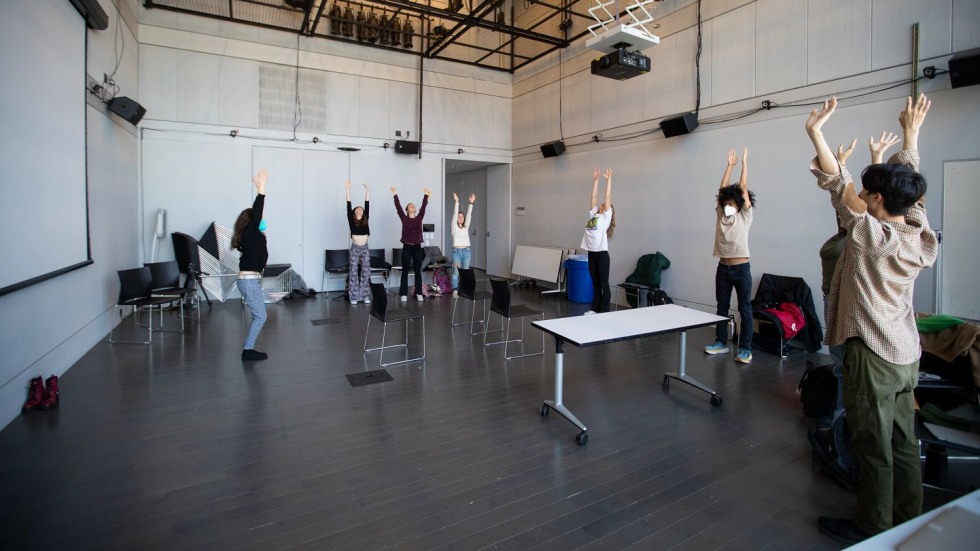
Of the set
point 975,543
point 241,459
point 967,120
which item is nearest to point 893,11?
point 967,120

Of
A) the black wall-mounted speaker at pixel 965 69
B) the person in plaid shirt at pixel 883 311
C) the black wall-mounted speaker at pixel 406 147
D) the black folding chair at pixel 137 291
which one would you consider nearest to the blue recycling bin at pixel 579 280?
A: the black wall-mounted speaker at pixel 406 147

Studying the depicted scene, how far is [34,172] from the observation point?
146 inches

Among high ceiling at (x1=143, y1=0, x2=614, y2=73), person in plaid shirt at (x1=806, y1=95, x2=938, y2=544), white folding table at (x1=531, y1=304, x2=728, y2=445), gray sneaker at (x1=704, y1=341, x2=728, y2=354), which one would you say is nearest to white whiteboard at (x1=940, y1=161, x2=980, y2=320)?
gray sneaker at (x1=704, y1=341, x2=728, y2=354)

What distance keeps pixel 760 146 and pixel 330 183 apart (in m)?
7.30

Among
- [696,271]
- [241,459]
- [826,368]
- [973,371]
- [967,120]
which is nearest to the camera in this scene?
[241,459]

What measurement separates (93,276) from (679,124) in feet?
24.7

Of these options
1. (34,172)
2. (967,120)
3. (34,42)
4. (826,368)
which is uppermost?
(34,42)

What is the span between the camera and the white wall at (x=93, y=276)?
3.46 meters

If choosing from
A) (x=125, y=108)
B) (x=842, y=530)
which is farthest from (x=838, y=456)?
(x=125, y=108)

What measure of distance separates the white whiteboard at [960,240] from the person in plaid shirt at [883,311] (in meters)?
3.48

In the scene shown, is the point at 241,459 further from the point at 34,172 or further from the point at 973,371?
the point at 973,371

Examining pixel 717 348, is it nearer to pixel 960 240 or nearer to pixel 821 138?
pixel 960 240

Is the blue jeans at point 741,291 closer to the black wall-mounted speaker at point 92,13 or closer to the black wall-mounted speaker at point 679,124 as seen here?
the black wall-mounted speaker at point 679,124

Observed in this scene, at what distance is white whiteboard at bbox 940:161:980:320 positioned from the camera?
4453 mm
